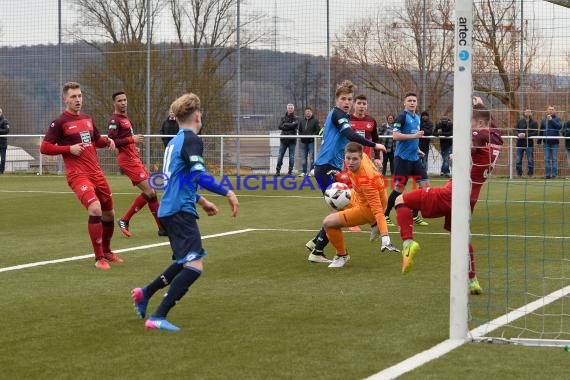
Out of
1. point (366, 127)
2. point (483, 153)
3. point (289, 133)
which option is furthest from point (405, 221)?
point (289, 133)

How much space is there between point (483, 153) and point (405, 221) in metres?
0.90

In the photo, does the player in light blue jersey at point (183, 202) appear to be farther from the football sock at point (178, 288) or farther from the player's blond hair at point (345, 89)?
the player's blond hair at point (345, 89)

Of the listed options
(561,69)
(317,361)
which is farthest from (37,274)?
(561,69)

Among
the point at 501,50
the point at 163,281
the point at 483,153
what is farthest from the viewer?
the point at 501,50

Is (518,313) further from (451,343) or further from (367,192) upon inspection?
(367,192)

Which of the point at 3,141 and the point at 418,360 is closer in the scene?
the point at 418,360

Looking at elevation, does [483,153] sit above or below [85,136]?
below

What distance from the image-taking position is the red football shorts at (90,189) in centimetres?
1083

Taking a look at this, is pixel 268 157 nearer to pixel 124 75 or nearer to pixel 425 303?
pixel 124 75

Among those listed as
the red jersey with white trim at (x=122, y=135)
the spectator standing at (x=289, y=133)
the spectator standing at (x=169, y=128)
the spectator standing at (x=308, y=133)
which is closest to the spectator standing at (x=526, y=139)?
the red jersey with white trim at (x=122, y=135)

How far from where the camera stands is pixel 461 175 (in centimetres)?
668

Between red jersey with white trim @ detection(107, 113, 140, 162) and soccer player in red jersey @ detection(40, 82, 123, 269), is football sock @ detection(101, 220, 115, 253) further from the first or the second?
red jersey with white trim @ detection(107, 113, 140, 162)

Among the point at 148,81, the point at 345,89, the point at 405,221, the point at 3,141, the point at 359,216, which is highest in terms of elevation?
the point at 148,81

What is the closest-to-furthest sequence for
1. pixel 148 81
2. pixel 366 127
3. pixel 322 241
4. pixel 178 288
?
1. pixel 178 288
2. pixel 322 241
3. pixel 366 127
4. pixel 148 81
